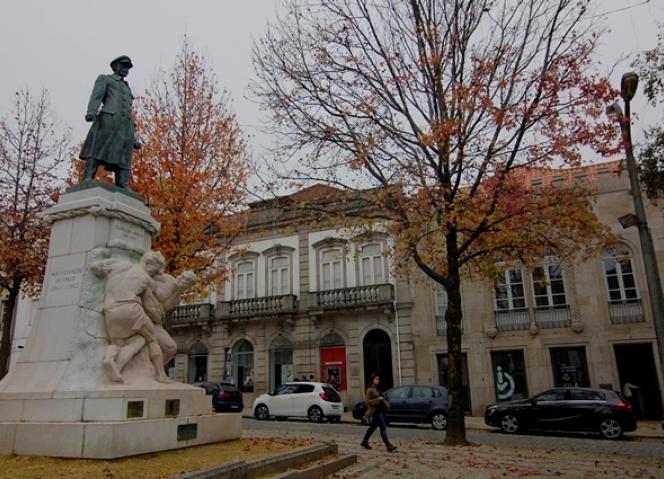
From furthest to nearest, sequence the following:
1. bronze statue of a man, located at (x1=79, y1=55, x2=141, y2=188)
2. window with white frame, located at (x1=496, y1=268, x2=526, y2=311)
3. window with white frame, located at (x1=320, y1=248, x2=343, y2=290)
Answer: window with white frame, located at (x1=320, y1=248, x2=343, y2=290), window with white frame, located at (x1=496, y1=268, x2=526, y2=311), bronze statue of a man, located at (x1=79, y1=55, x2=141, y2=188)

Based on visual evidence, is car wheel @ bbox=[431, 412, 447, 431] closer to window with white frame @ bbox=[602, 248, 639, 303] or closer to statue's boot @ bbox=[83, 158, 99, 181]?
window with white frame @ bbox=[602, 248, 639, 303]

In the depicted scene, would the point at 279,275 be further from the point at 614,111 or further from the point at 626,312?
the point at 614,111

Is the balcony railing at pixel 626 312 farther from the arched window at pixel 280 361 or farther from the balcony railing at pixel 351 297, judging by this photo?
the arched window at pixel 280 361

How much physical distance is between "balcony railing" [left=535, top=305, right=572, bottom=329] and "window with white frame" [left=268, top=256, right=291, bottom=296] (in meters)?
12.4

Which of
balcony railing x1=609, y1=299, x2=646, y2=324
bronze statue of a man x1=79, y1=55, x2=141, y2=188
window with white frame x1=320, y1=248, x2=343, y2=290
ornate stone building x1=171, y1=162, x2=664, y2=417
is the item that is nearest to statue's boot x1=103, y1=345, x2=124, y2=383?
bronze statue of a man x1=79, y1=55, x2=141, y2=188

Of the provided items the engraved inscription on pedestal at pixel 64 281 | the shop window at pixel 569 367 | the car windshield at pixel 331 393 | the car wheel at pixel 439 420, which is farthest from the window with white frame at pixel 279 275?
the engraved inscription on pedestal at pixel 64 281

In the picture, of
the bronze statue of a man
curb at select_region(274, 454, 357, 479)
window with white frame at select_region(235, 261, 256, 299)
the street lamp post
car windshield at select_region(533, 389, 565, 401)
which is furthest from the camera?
window with white frame at select_region(235, 261, 256, 299)

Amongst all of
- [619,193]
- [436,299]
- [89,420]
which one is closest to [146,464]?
[89,420]

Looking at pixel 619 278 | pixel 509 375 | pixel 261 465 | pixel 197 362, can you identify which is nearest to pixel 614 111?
pixel 261 465

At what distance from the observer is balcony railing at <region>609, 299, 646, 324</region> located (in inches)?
824

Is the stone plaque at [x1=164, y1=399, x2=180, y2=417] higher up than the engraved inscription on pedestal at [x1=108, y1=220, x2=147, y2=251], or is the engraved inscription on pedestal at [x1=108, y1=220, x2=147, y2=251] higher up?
the engraved inscription on pedestal at [x1=108, y1=220, x2=147, y2=251]

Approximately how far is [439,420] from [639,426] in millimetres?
7023

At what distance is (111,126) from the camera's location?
856 centimetres

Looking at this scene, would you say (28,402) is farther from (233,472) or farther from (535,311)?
(535,311)
